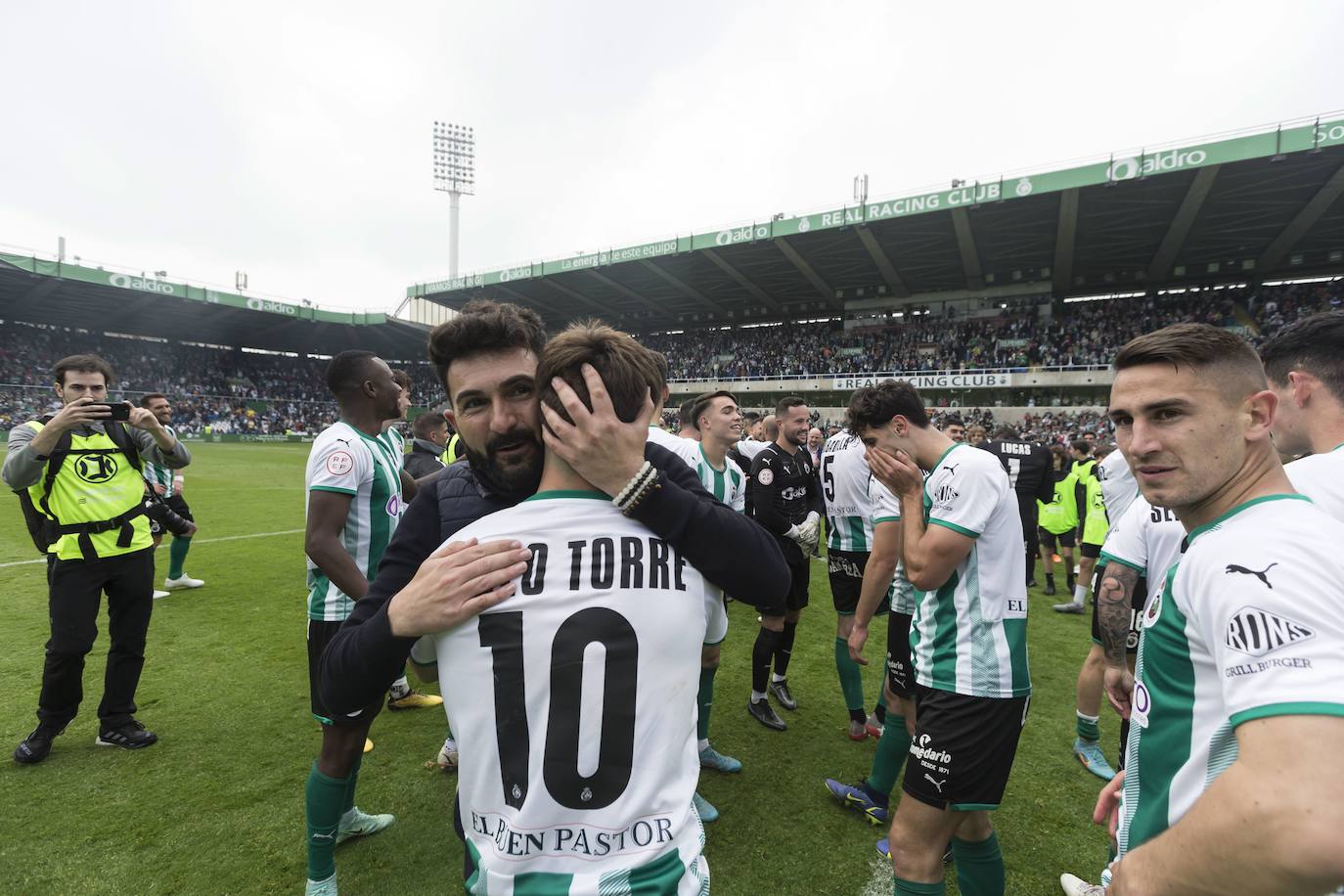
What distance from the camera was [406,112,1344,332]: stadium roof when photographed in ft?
65.4

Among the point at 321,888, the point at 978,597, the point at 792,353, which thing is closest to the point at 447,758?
the point at 321,888

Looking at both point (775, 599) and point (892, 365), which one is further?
point (892, 365)

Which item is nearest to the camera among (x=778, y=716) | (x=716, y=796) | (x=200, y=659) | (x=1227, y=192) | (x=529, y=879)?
(x=529, y=879)

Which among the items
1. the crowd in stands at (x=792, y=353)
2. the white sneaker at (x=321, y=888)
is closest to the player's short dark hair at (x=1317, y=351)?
the white sneaker at (x=321, y=888)

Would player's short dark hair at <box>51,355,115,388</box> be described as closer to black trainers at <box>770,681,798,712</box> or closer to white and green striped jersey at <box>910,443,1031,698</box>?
white and green striped jersey at <box>910,443,1031,698</box>

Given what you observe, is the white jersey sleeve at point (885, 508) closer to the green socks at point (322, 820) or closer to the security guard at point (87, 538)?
the green socks at point (322, 820)

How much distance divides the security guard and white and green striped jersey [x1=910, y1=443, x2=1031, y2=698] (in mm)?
4791

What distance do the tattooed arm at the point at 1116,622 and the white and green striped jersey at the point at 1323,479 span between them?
95cm

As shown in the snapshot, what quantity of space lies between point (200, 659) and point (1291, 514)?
6.97m

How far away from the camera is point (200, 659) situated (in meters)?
5.14

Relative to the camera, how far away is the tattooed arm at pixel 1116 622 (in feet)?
7.93

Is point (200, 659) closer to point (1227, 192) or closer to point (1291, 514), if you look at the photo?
point (1291, 514)

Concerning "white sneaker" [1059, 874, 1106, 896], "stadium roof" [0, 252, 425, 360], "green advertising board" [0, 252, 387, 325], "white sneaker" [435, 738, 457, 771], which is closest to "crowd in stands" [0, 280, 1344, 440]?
"stadium roof" [0, 252, 425, 360]

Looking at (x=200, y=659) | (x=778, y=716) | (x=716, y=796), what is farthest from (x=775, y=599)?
(x=200, y=659)
